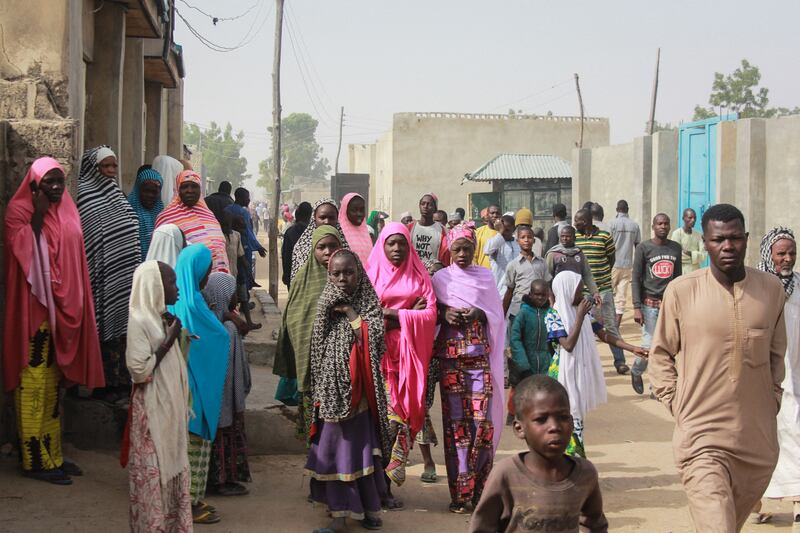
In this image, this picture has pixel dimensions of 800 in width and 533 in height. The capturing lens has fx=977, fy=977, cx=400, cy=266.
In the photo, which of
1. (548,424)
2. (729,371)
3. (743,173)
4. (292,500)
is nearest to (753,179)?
(743,173)

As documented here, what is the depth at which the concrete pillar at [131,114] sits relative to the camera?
12.0 metres

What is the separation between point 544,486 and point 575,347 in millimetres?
3589

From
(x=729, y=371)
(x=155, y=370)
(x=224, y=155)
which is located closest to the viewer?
(x=729, y=371)

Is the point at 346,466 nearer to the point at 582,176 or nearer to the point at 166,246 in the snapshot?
the point at 166,246

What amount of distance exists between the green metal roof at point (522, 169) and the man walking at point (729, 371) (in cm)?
2739

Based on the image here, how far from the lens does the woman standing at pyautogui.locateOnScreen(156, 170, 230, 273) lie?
773cm

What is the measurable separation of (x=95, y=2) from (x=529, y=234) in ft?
16.5

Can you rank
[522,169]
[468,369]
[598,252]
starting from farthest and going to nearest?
[522,169] → [598,252] → [468,369]

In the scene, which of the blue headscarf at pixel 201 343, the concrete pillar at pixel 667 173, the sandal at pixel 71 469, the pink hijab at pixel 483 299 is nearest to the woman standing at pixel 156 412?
the blue headscarf at pixel 201 343

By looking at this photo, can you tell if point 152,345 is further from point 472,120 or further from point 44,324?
point 472,120

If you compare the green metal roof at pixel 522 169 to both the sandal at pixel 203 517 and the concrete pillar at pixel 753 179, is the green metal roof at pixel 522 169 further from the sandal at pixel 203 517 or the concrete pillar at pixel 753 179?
the sandal at pixel 203 517

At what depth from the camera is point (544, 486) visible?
11.0 ft

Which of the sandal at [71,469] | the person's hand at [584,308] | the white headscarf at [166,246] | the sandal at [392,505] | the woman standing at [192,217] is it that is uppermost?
the woman standing at [192,217]

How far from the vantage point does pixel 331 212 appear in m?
7.68
